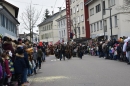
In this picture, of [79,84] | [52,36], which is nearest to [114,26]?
[79,84]

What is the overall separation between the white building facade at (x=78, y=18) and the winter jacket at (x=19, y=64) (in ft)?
167

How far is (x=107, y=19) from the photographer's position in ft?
152

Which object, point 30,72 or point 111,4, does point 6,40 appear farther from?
point 111,4

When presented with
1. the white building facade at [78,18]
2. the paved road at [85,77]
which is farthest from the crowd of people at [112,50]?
the white building facade at [78,18]

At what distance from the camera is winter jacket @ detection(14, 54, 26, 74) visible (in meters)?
11.5

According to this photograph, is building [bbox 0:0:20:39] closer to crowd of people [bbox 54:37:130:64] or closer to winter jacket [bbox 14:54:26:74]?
crowd of people [bbox 54:37:130:64]

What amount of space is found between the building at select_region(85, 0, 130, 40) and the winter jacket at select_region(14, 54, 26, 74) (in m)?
27.0

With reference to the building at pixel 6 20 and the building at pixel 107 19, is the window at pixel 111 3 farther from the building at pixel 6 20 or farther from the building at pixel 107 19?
the building at pixel 6 20

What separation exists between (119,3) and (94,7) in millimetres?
12819

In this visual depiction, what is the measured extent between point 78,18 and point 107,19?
21.0m

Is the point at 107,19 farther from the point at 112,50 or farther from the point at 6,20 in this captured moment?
the point at 112,50

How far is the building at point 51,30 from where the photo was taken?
96.9 metres

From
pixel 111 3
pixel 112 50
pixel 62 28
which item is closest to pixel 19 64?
pixel 112 50

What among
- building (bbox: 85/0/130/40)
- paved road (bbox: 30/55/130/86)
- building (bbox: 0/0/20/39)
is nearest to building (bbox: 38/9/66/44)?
building (bbox: 85/0/130/40)
